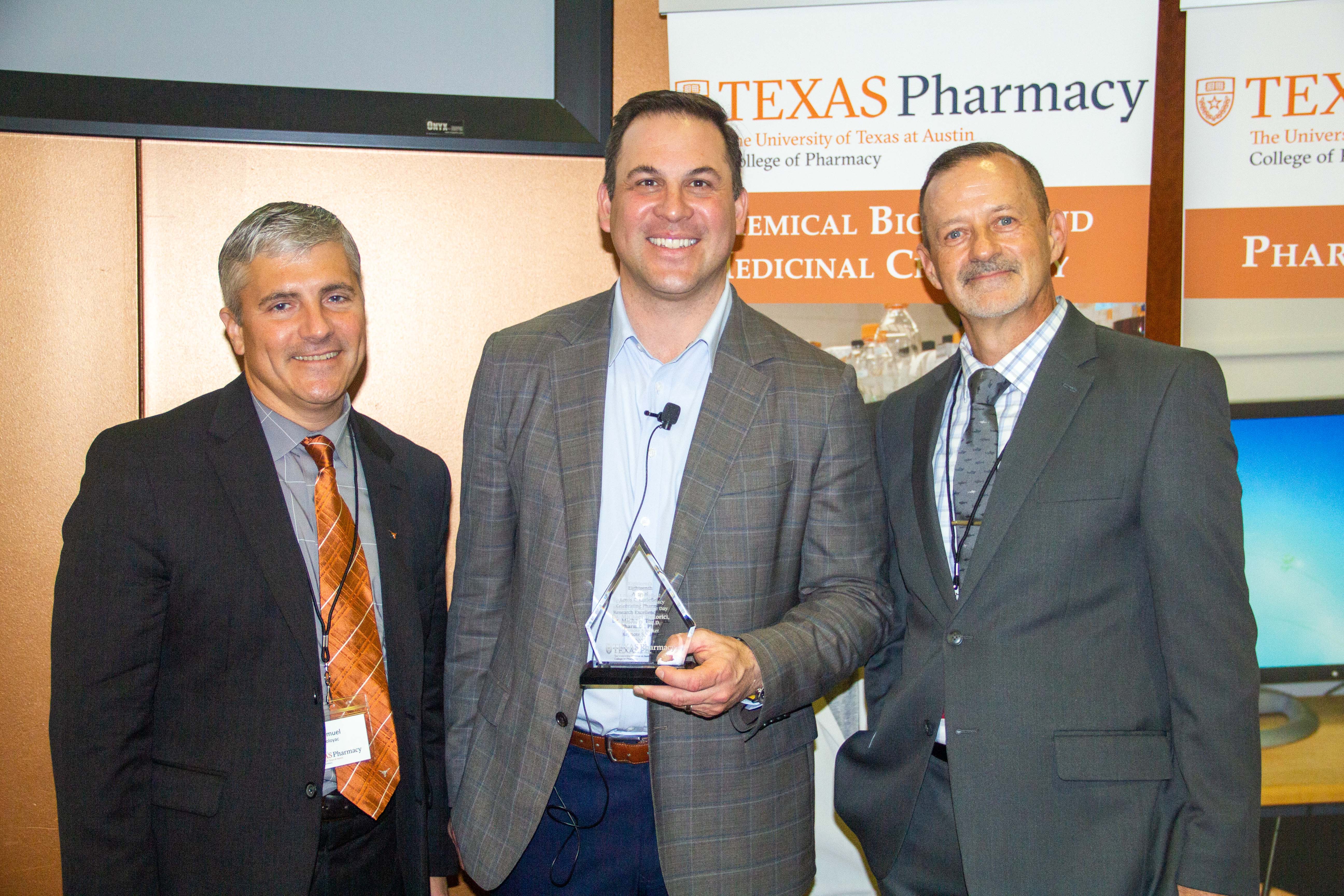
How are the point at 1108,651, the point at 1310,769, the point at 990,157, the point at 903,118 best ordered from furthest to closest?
1. the point at 903,118
2. the point at 1310,769
3. the point at 990,157
4. the point at 1108,651

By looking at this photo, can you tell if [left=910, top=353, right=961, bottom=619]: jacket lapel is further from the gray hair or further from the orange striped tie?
the gray hair

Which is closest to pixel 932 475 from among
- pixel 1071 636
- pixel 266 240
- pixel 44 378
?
pixel 1071 636

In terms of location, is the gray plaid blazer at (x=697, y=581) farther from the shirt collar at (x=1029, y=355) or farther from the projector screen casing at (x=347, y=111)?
the projector screen casing at (x=347, y=111)

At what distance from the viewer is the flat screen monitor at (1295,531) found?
9.16 feet

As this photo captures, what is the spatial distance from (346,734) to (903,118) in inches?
95.7

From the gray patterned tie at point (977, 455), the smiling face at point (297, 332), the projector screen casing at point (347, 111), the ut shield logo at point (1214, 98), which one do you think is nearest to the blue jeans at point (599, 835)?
the gray patterned tie at point (977, 455)

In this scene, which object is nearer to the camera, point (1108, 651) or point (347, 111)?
point (1108, 651)

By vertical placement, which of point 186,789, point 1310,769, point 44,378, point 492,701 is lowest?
point 1310,769

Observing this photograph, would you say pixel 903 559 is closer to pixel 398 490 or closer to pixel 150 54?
pixel 398 490

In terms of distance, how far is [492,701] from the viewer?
200cm

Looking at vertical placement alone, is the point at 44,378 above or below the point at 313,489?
above

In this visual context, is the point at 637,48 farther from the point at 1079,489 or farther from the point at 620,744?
the point at 620,744

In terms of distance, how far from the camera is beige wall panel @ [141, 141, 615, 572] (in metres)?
2.74

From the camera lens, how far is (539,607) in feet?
6.34
